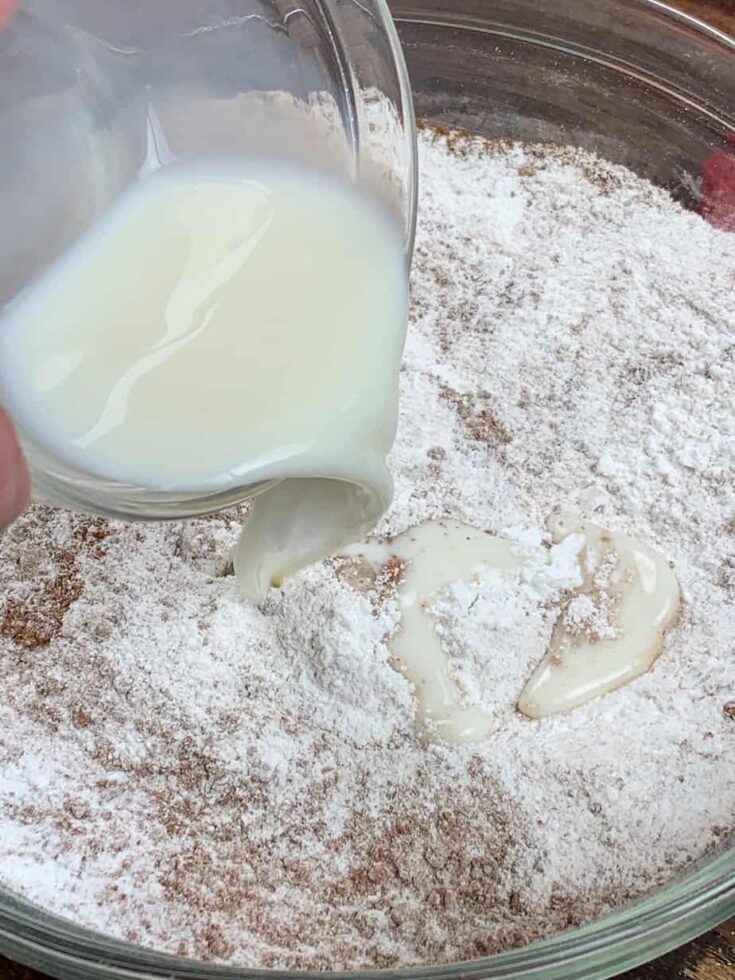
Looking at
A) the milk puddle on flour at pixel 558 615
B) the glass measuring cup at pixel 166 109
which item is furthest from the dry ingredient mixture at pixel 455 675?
the glass measuring cup at pixel 166 109

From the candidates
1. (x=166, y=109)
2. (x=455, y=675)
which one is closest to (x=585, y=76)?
(x=166, y=109)

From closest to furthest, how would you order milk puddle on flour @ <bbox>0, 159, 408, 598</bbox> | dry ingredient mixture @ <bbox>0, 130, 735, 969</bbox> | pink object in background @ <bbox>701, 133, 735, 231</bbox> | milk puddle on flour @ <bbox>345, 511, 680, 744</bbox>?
milk puddle on flour @ <bbox>0, 159, 408, 598</bbox>, dry ingredient mixture @ <bbox>0, 130, 735, 969</bbox>, milk puddle on flour @ <bbox>345, 511, 680, 744</bbox>, pink object in background @ <bbox>701, 133, 735, 231</bbox>

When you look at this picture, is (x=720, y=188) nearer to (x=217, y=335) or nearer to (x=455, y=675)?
(x=455, y=675)

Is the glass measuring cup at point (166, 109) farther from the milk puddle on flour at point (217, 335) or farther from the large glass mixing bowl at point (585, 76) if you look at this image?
the large glass mixing bowl at point (585, 76)

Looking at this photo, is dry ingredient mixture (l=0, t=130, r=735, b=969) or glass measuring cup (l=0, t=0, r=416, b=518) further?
dry ingredient mixture (l=0, t=130, r=735, b=969)

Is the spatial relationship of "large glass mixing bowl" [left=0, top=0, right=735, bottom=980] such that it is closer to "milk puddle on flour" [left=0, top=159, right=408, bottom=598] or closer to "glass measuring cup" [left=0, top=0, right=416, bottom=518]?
"glass measuring cup" [left=0, top=0, right=416, bottom=518]

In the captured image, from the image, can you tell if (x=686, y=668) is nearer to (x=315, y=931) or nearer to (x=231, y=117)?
(x=315, y=931)

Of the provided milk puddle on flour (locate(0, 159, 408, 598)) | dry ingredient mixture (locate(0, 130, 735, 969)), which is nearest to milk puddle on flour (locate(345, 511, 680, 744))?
dry ingredient mixture (locate(0, 130, 735, 969))
